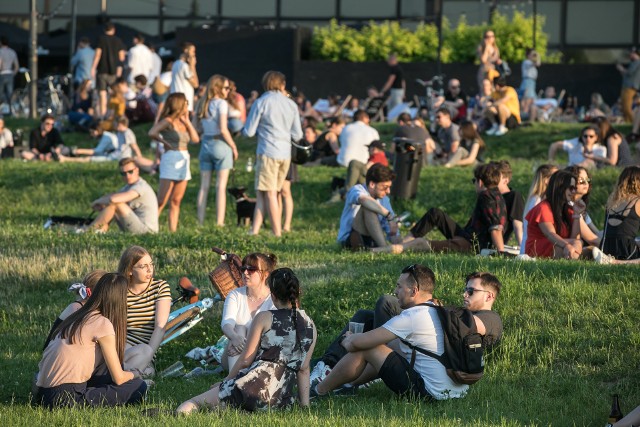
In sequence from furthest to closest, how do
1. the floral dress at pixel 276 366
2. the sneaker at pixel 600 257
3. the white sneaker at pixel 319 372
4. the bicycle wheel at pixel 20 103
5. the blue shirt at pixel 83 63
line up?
the bicycle wheel at pixel 20 103 < the blue shirt at pixel 83 63 < the sneaker at pixel 600 257 < the white sneaker at pixel 319 372 < the floral dress at pixel 276 366

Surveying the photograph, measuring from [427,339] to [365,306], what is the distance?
2.35m

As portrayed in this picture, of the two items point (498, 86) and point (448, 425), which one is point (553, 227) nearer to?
point (448, 425)

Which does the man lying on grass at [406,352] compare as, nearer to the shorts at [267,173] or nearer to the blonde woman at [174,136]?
the shorts at [267,173]

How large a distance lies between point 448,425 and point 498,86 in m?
18.1

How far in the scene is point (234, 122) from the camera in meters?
21.8

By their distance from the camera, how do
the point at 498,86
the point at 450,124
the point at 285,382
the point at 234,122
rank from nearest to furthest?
the point at 285,382 → the point at 234,122 → the point at 450,124 → the point at 498,86

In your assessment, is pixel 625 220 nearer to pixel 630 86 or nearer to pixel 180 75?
pixel 180 75

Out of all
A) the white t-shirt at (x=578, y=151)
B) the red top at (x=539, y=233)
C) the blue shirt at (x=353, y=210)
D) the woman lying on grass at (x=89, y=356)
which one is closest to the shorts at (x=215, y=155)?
the blue shirt at (x=353, y=210)

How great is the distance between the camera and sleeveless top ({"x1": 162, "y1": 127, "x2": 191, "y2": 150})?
17047 mm

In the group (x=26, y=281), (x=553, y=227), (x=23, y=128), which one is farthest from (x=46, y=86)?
(x=553, y=227)

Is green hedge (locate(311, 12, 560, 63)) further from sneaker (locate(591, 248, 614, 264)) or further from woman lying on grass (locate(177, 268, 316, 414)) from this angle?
woman lying on grass (locate(177, 268, 316, 414))

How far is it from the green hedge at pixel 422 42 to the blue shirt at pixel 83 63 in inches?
240

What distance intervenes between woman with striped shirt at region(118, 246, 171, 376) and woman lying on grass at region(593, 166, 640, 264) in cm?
447

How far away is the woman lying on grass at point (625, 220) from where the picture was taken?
1334 cm
